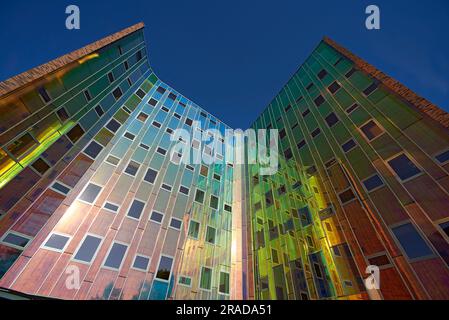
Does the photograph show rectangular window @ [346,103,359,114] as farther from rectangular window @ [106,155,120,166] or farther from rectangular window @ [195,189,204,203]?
rectangular window @ [106,155,120,166]

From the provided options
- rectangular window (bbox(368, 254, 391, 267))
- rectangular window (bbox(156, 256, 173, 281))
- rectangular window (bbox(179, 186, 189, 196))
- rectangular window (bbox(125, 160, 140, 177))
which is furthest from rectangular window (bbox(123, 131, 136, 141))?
rectangular window (bbox(368, 254, 391, 267))

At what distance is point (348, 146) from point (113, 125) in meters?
21.3

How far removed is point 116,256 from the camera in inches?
569

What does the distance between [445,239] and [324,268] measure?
6084 mm

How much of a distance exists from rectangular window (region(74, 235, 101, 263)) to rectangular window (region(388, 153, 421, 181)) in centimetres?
1933

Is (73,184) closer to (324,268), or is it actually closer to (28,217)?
(28,217)

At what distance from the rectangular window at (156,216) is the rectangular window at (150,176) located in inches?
128

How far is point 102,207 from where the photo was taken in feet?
52.1

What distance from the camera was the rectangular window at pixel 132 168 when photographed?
19109mm

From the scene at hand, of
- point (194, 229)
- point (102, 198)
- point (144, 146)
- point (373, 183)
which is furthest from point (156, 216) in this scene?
point (373, 183)

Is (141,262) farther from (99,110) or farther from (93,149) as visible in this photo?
(99,110)

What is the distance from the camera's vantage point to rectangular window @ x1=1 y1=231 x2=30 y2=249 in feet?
38.5
